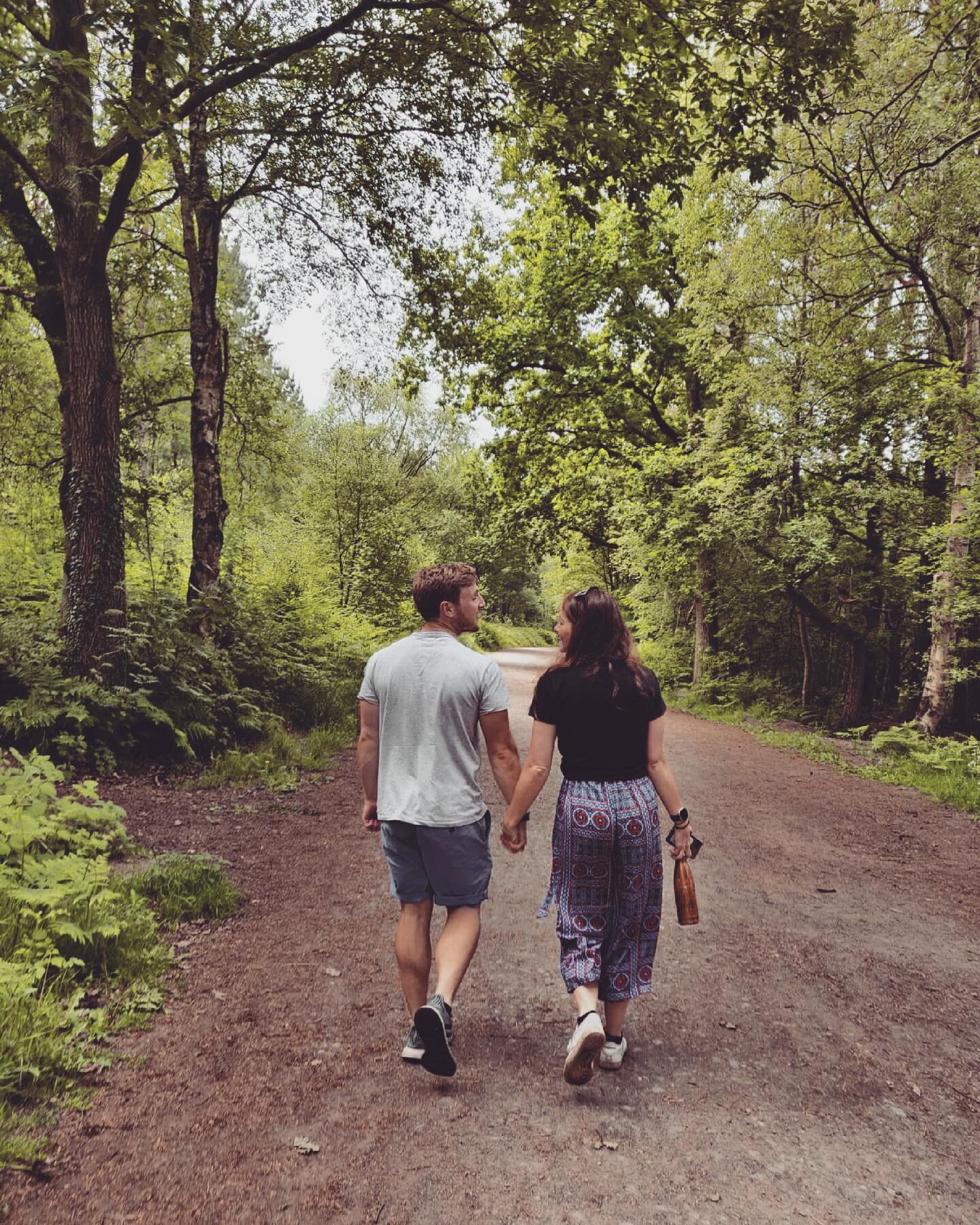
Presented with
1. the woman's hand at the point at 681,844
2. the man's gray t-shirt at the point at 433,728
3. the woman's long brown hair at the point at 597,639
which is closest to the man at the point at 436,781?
the man's gray t-shirt at the point at 433,728

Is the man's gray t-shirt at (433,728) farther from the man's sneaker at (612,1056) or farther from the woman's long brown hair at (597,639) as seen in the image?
the man's sneaker at (612,1056)

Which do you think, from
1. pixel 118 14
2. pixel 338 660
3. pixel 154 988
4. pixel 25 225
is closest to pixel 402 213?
pixel 25 225

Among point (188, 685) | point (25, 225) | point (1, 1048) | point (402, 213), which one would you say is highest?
point (402, 213)

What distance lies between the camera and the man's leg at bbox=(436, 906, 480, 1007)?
2828mm

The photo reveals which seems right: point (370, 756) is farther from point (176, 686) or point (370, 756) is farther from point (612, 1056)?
point (176, 686)

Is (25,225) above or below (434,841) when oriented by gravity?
above

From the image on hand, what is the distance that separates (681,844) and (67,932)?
297 cm

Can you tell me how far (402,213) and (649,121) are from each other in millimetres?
4566

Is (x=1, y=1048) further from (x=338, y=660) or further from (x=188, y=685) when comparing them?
(x=338, y=660)

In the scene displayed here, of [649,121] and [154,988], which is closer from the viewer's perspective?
[154,988]

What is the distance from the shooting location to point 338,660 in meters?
11.5

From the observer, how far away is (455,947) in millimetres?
2920

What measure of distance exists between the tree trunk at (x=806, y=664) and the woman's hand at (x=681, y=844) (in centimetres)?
1173

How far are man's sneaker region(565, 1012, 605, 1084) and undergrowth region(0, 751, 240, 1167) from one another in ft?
6.12
